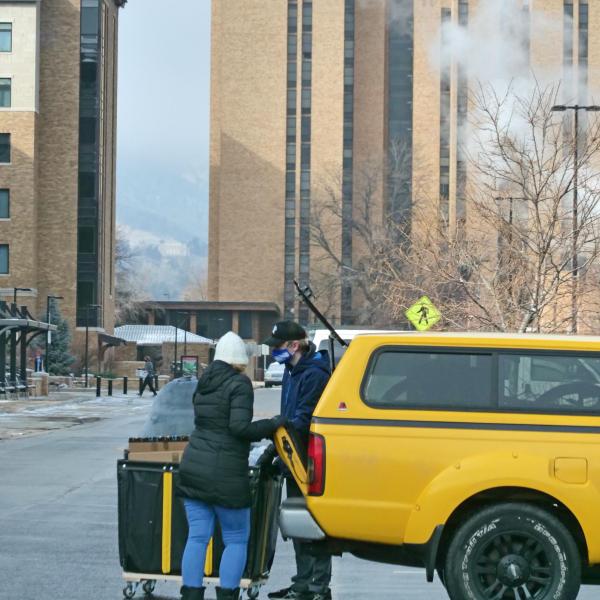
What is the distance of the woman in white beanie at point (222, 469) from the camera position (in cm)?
852

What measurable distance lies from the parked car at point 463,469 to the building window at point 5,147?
7912cm

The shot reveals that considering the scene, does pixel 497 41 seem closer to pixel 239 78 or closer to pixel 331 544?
pixel 239 78

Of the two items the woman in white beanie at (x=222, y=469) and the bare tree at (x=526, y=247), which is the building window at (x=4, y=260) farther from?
the woman in white beanie at (x=222, y=469)

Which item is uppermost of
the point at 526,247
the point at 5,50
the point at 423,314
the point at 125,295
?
the point at 5,50

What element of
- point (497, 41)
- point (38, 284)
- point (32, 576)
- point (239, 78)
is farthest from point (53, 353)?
point (32, 576)

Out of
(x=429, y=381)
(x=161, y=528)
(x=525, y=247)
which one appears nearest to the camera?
(x=429, y=381)

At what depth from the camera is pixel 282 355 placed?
377 inches

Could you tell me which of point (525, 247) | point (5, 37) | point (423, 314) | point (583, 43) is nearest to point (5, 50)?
point (5, 37)

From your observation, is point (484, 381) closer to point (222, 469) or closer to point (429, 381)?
point (429, 381)

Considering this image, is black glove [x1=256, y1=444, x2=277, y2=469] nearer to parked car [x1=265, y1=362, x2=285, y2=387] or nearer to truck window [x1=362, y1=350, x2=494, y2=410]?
truck window [x1=362, y1=350, x2=494, y2=410]

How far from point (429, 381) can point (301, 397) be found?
114 cm

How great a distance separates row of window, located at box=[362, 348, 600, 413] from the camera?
28.2 feet

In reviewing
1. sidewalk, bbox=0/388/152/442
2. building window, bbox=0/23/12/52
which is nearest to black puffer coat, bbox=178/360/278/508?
sidewalk, bbox=0/388/152/442

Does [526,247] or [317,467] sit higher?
[526,247]
